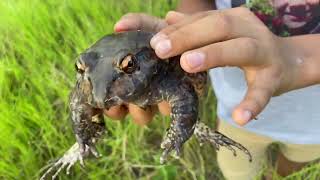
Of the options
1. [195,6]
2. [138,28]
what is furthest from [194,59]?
[195,6]

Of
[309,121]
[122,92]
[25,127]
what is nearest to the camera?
[122,92]

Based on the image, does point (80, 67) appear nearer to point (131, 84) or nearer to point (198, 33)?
point (131, 84)

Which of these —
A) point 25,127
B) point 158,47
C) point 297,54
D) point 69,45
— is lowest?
point 25,127

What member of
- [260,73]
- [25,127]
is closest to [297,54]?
[260,73]

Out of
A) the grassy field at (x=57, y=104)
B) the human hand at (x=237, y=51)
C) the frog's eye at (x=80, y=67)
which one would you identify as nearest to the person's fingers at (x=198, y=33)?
the human hand at (x=237, y=51)

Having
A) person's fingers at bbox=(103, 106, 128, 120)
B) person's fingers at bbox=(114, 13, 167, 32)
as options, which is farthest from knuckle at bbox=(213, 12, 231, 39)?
person's fingers at bbox=(103, 106, 128, 120)

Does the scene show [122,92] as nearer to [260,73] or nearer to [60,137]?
[260,73]

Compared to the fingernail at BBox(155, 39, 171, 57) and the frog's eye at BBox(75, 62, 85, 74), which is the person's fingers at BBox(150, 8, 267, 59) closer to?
the fingernail at BBox(155, 39, 171, 57)
